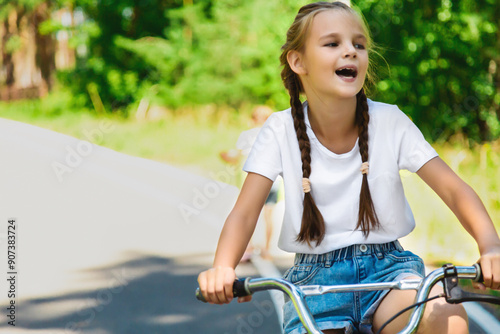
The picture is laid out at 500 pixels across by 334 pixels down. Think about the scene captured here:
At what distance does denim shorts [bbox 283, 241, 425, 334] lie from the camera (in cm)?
236

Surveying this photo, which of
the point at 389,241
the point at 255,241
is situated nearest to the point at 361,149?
the point at 389,241

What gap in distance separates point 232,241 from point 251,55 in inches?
906

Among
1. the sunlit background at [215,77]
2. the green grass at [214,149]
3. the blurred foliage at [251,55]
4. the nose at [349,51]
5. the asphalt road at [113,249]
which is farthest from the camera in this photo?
the blurred foliage at [251,55]

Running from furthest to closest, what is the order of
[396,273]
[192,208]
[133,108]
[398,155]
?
[133,108]
[192,208]
[398,155]
[396,273]

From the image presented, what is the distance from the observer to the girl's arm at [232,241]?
221cm

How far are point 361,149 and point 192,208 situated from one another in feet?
29.4

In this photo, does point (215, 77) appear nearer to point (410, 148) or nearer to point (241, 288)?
point (410, 148)

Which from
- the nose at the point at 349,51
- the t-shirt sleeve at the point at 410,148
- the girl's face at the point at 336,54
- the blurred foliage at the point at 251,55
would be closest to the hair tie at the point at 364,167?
the t-shirt sleeve at the point at 410,148

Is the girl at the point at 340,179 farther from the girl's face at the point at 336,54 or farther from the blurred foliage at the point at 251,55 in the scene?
the blurred foliage at the point at 251,55

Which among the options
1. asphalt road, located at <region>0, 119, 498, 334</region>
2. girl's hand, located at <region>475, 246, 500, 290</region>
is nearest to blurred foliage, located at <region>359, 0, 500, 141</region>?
asphalt road, located at <region>0, 119, 498, 334</region>

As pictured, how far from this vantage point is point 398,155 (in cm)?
261

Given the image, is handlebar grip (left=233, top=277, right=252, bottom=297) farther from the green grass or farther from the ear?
the green grass

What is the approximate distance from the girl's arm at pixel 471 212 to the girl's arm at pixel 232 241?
22.9 inches

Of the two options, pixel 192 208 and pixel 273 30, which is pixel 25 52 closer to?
pixel 273 30
